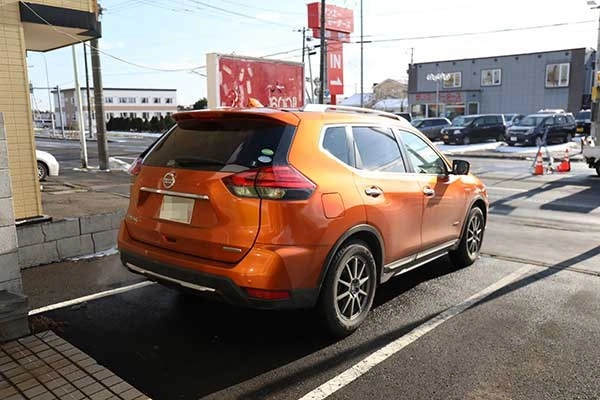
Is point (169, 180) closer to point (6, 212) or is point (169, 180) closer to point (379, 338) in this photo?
point (6, 212)

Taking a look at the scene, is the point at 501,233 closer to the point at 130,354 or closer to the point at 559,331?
the point at 559,331

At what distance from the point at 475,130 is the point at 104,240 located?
2711cm

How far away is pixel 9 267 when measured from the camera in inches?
156

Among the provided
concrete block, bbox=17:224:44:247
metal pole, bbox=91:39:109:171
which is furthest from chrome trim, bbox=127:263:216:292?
metal pole, bbox=91:39:109:171

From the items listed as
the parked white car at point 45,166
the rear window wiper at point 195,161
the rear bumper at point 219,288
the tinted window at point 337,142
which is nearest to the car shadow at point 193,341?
the rear bumper at point 219,288

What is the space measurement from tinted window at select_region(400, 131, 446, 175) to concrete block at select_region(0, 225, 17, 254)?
343 cm

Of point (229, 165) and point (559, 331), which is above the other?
point (229, 165)

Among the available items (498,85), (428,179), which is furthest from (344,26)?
(428,179)

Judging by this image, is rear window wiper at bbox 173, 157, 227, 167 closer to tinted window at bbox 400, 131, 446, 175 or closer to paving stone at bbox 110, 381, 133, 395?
paving stone at bbox 110, 381, 133, 395

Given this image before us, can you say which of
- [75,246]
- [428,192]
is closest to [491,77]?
[428,192]

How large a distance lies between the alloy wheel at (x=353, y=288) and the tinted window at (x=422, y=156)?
131 centimetres

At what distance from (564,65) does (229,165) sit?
5145 cm

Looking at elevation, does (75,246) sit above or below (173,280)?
below

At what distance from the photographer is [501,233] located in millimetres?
7926
